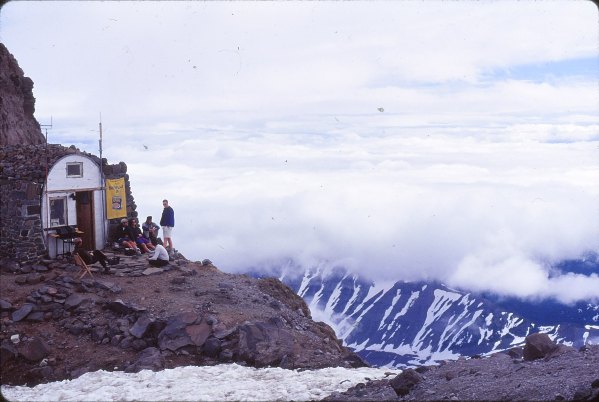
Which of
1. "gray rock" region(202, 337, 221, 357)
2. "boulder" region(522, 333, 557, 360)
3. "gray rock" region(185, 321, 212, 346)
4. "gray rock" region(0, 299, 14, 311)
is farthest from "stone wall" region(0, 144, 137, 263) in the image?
"boulder" region(522, 333, 557, 360)

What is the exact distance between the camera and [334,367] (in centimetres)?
1756

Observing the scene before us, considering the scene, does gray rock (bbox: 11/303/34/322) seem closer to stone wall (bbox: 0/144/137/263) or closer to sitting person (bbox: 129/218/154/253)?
stone wall (bbox: 0/144/137/263)

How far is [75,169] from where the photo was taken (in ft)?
87.5

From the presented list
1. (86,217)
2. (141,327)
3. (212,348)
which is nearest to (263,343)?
(212,348)

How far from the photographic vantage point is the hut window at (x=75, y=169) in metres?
26.3

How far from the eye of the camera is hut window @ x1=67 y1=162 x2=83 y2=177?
26.3m

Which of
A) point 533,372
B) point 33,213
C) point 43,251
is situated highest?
point 33,213

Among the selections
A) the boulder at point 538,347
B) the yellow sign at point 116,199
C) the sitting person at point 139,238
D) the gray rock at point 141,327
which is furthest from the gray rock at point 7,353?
the boulder at point 538,347

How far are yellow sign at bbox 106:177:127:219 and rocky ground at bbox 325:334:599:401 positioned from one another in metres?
18.4

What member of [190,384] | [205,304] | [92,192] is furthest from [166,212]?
[190,384]

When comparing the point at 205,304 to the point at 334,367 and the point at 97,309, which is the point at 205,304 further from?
the point at 334,367

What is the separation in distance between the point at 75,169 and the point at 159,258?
642cm

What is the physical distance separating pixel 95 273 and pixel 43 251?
282cm

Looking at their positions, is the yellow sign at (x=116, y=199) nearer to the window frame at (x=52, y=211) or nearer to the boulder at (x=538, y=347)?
the window frame at (x=52, y=211)
